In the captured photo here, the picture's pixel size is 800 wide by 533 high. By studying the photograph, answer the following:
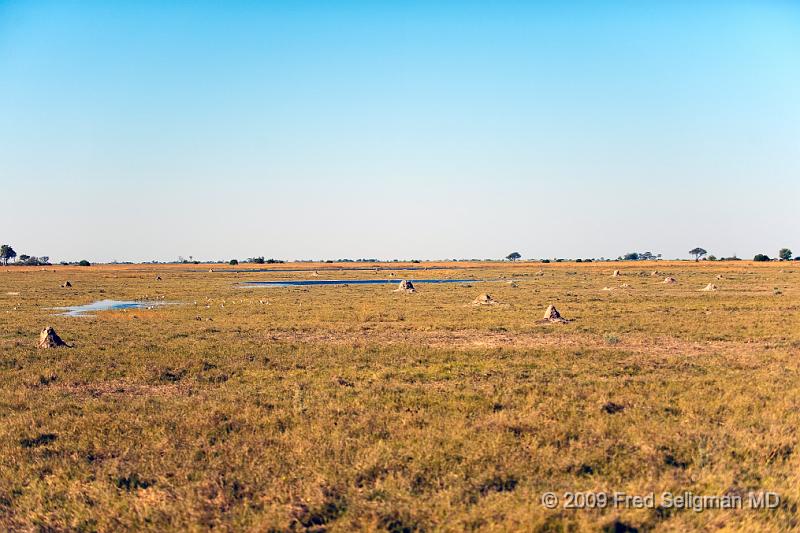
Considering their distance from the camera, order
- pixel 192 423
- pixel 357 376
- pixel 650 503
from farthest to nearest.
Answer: pixel 357 376
pixel 192 423
pixel 650 503

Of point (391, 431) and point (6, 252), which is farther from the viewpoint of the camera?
point (6, 252)

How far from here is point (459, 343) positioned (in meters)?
22.0

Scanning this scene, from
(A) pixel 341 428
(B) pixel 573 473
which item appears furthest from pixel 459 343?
(B) pixel 573 473

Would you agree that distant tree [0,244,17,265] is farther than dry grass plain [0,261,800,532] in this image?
Yes

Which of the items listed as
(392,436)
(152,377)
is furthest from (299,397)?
(152,377)

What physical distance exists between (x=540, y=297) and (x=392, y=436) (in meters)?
37.2

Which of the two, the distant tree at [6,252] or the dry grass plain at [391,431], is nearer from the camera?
the dry grass plain at [391,431]

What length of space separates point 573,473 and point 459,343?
13.6 meters

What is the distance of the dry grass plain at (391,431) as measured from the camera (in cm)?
743

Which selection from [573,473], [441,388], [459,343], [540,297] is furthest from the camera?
[540,297]

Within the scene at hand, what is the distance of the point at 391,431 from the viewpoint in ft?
34.3

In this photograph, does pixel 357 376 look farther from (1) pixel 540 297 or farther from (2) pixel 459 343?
(1) pixel 540 297

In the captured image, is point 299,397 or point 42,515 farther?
point 299,397

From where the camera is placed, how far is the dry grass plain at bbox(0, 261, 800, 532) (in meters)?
7.43
